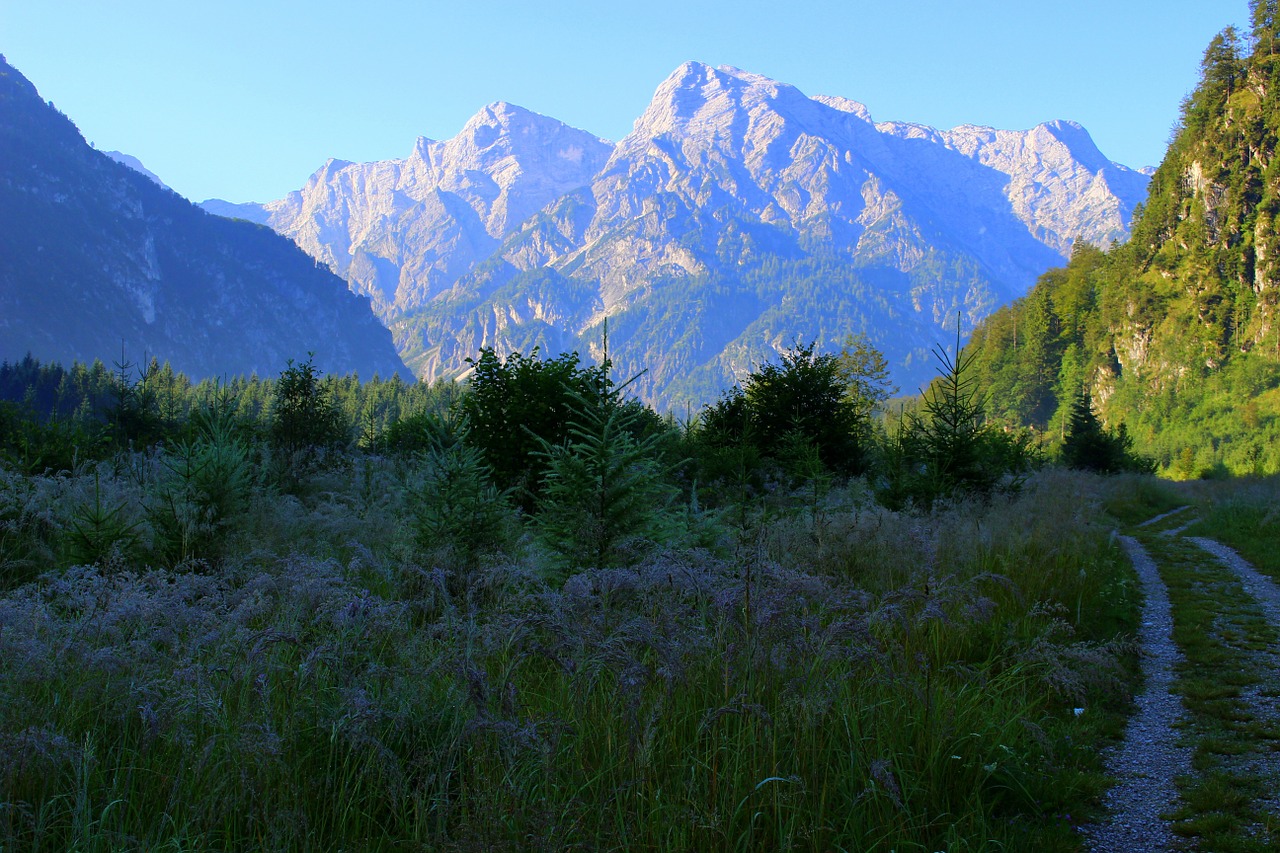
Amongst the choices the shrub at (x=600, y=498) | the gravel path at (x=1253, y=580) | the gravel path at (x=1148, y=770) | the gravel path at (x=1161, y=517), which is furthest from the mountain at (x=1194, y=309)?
the shrub at (x=600, y=498)

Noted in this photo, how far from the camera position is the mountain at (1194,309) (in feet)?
219

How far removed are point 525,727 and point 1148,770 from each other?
Answer: 157 inches

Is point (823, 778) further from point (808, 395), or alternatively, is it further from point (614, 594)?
point (808, 395)

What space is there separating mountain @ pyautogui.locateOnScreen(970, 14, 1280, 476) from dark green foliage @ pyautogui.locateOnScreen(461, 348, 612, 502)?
184ft

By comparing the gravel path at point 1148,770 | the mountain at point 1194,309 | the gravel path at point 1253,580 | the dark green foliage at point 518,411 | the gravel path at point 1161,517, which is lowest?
the gravel path at point 1148,770

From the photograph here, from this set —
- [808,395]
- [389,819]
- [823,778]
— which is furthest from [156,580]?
[808,395]

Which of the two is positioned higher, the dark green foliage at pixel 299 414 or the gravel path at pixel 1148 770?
the dark green foliage at pixel 299 414

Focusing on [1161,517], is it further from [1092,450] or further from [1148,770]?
[1148,770]

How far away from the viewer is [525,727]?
3.35 m

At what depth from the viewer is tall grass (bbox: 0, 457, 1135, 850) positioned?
3123 millimetres

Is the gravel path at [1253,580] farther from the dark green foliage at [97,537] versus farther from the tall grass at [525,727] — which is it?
the dark green foliage at [97,537]

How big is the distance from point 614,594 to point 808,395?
20045mm

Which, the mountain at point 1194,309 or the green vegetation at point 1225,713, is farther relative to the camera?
the mountain at point 1194,309

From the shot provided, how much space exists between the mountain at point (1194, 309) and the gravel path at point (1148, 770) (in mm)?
58084
